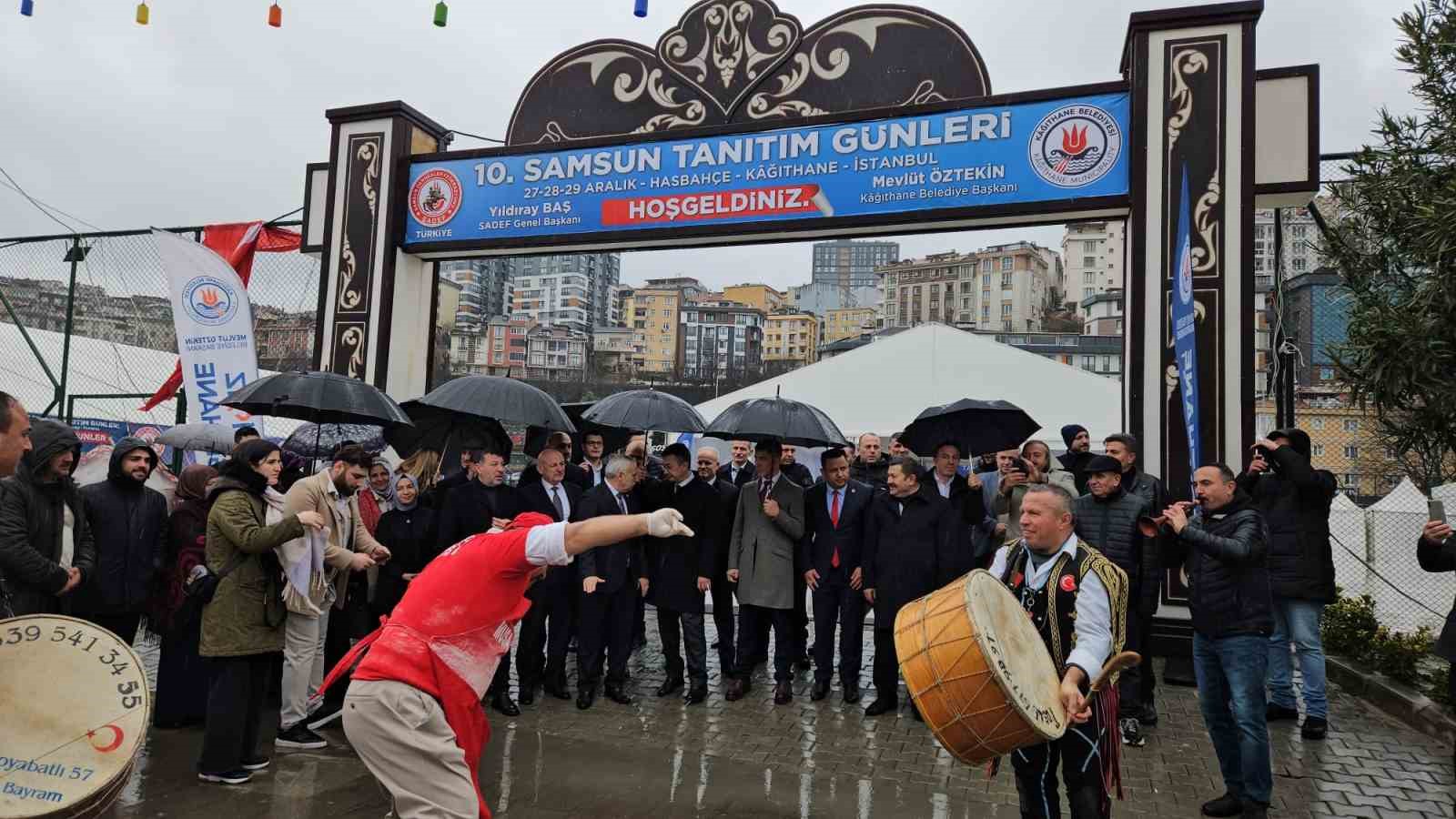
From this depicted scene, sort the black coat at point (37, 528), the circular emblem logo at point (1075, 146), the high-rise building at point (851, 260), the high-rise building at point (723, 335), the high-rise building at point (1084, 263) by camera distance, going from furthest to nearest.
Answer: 1. the high-rise building at point (851, 260)
2. the high-rise building at point (1084, 263)
3. the high-rise building at point (723, 335)
4. the circular emblem logo at point (1075, 146)
5. the black coat at point (37, 528)

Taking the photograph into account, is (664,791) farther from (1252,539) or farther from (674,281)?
A: (674,281)

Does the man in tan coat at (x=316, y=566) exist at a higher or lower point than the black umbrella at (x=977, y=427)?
lower

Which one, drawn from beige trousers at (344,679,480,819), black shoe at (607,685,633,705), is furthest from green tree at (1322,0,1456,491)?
beige trousers at (344,679,480,819)

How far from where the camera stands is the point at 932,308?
12288 centimetres

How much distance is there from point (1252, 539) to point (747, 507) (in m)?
3.79

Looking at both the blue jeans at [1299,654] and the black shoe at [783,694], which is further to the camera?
the black shoe at [783,694]

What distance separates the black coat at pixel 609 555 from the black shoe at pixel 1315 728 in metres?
4.57

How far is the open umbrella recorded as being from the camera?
9938mm

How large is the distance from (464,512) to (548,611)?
1.06 meters

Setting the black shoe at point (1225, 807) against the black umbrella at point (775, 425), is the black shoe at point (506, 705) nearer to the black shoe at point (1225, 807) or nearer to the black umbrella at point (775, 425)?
the black umbrella at point (775, 425)

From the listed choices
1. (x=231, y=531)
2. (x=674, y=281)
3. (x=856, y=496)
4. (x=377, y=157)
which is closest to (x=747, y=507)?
(x=856, y=496)

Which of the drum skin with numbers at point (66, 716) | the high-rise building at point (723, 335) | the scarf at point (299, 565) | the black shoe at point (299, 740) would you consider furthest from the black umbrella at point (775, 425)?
the high-rise building at point (723, 335)

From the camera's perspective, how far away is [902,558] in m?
6.99

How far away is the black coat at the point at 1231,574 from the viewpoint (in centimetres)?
471
